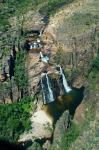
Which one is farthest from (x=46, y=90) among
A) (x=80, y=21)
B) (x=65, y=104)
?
(x=80, y=21)

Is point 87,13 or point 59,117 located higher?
point 87,13

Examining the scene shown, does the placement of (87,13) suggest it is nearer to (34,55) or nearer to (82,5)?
(82,5)

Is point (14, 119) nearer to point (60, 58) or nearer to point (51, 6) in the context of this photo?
point (60, 58)

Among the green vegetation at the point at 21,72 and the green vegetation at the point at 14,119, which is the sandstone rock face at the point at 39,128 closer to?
the green vegetation at the point at 14,119

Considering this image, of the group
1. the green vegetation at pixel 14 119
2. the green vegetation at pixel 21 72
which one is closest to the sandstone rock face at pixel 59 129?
the green vegetation at pixel 14 119

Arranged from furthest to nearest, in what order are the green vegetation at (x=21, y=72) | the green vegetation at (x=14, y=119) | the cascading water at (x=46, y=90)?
the cascading water at (x=46, y=90), the green vegetation at (x=21, y=72), the green vegetation at (x=14, y=119)

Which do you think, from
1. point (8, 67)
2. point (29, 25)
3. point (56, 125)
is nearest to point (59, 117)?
point (56, 125)

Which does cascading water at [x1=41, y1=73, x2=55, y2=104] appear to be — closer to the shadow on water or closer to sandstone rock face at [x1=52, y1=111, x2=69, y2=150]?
the shadow on water
